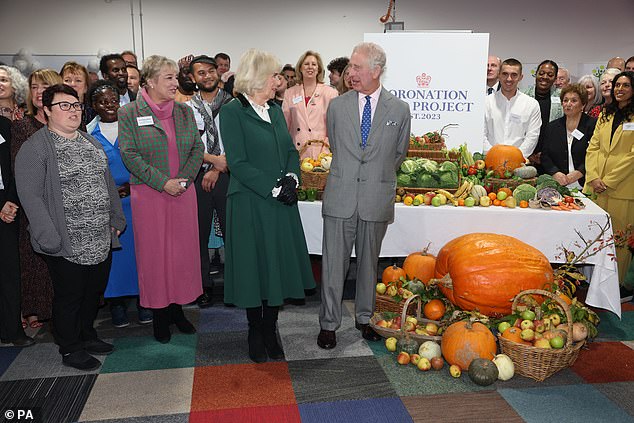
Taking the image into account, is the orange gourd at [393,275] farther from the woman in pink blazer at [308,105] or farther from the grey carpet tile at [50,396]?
the grey carpet tile at [50,396]

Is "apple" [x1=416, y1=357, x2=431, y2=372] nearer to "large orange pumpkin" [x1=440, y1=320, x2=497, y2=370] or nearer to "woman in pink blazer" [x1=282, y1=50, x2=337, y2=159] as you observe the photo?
"large orange pumpkin" [x1=440, y1=320, x2=497, y2=370]

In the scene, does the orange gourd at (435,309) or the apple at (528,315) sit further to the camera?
the orange gourd at (435,309)

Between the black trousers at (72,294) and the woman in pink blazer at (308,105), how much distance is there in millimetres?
2205

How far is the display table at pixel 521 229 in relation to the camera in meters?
3.50

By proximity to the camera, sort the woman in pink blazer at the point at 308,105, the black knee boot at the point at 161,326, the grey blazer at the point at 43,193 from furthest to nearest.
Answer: the woman in pink blazer at the point at 308,105 → the black knee boot at the point at 161,326 → the grey blazer at the point at 43,193

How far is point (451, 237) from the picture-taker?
363cm

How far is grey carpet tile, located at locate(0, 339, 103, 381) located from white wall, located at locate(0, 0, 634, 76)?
717 cm

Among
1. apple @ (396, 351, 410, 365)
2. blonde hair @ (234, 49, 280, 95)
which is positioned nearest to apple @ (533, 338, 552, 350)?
apple @ (396, 351, 410, 365)

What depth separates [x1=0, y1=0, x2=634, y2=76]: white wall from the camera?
9.18m

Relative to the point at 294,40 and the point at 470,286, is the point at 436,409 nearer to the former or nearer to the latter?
the point at 470,286

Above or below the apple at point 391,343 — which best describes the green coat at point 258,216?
above

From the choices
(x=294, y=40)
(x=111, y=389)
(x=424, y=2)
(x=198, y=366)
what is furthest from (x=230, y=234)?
(x=424, y=2)

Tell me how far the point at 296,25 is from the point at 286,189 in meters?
7.58

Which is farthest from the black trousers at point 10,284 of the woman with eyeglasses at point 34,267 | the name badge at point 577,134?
the name badge at point 577,134
